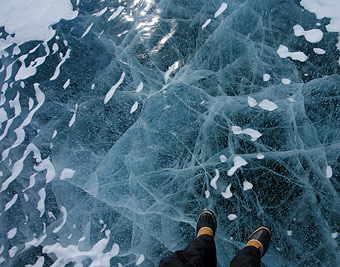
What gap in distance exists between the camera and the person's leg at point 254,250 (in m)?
1.18

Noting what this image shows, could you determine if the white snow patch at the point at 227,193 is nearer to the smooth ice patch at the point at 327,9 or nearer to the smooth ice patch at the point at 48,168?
the smooth ice patch at the point at 48,168

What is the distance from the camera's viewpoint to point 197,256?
1202mm

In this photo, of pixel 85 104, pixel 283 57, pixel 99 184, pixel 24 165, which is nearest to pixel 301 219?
pixel 283 57

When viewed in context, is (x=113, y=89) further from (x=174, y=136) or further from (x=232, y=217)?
(x=232, y=217)

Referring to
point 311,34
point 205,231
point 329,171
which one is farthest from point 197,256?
point 311,34

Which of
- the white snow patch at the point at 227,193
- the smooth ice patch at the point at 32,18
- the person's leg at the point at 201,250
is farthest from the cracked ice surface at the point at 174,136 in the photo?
the smooth ice patch at the point at 32,18

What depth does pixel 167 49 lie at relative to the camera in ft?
6.24

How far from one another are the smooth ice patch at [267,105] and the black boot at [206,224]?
0.74 metres

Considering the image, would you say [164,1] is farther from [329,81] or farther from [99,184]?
[99,184]

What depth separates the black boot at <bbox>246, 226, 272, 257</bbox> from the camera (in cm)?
127

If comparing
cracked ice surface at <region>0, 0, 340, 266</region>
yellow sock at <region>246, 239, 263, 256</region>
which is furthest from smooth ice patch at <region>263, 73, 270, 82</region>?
yellow sock at <region>246, 239, 263, 256</region>

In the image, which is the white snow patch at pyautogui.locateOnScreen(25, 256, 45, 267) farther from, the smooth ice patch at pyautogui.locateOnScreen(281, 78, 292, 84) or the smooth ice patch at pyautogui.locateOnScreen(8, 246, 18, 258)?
the smooth ice patch at pyautogui.locateOnScreen(281, 78, 292, 84)

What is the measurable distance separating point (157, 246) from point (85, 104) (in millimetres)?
1122

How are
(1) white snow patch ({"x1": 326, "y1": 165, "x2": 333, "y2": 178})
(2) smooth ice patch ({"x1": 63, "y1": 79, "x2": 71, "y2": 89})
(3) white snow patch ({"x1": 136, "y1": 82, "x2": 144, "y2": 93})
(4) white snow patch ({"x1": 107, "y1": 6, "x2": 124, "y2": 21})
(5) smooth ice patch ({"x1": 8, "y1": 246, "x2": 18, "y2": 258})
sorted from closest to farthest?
(1) white snow patch ({"x1": 326, "y1": 165, "x2": 333, "y2": 178}) → (5) smooth ice patch ({"x1": 8, "y1": 246, "x2": 18, "y2": 258}) → (3) white snow patch ({"x1": 136, "y1": 82, "x2": 144, "y2": 93}) → (2) smooth ice patch ({"x1": 63, "y1": 79, "x2": 71, "y2": 89}) → (4) white snow patch ({"x1": 107, "y1": 6, "x2": 124, "y2": 21})
